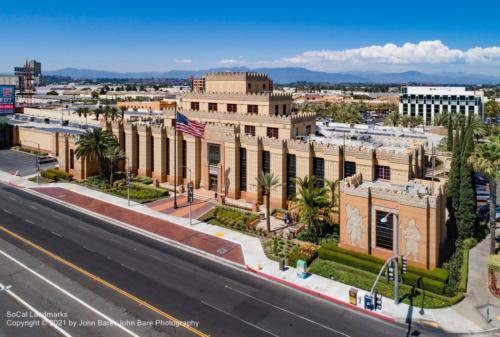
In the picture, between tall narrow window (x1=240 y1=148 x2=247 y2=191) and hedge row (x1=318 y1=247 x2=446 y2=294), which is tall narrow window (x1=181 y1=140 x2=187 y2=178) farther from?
hedge row (x1=318 y1=247 x2=446 y2=294)

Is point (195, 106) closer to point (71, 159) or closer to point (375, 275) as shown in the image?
point (71, 159)

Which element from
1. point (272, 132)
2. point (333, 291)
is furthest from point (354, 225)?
point (272, 132)

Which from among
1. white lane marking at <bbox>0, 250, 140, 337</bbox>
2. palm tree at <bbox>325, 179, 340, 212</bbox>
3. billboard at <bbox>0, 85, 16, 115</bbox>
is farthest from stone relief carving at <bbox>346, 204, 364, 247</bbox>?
billboard at <bbox>0, 85, 16, 115</bbox>

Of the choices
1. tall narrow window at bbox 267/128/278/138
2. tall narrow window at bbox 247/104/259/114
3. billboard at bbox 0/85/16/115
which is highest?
billboard at bbox 0/85/16/115

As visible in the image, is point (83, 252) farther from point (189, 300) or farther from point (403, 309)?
point (403, 309)

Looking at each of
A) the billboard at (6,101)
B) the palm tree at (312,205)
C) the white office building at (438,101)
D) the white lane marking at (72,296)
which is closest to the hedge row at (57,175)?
the white lane marking at (72,296)
